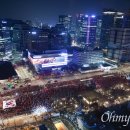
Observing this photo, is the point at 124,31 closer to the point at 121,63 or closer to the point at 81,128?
the point at 121,63

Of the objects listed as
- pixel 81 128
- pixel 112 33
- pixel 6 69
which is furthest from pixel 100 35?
pixel 81 128

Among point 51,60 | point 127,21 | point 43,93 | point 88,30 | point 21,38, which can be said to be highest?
point 127,21

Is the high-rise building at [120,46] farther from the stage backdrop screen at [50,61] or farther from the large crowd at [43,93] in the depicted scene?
the large crowd at [43,93]

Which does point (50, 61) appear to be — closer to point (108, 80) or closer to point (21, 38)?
point (108, 80)

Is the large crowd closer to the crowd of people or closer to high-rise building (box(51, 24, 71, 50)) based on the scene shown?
the crowd of people

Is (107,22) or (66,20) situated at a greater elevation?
(66,20)

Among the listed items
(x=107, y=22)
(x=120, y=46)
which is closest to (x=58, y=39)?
(x=107, y=22)

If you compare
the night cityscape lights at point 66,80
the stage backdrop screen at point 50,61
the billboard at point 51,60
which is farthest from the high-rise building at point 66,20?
the stage backdrop screen at point 50,61
